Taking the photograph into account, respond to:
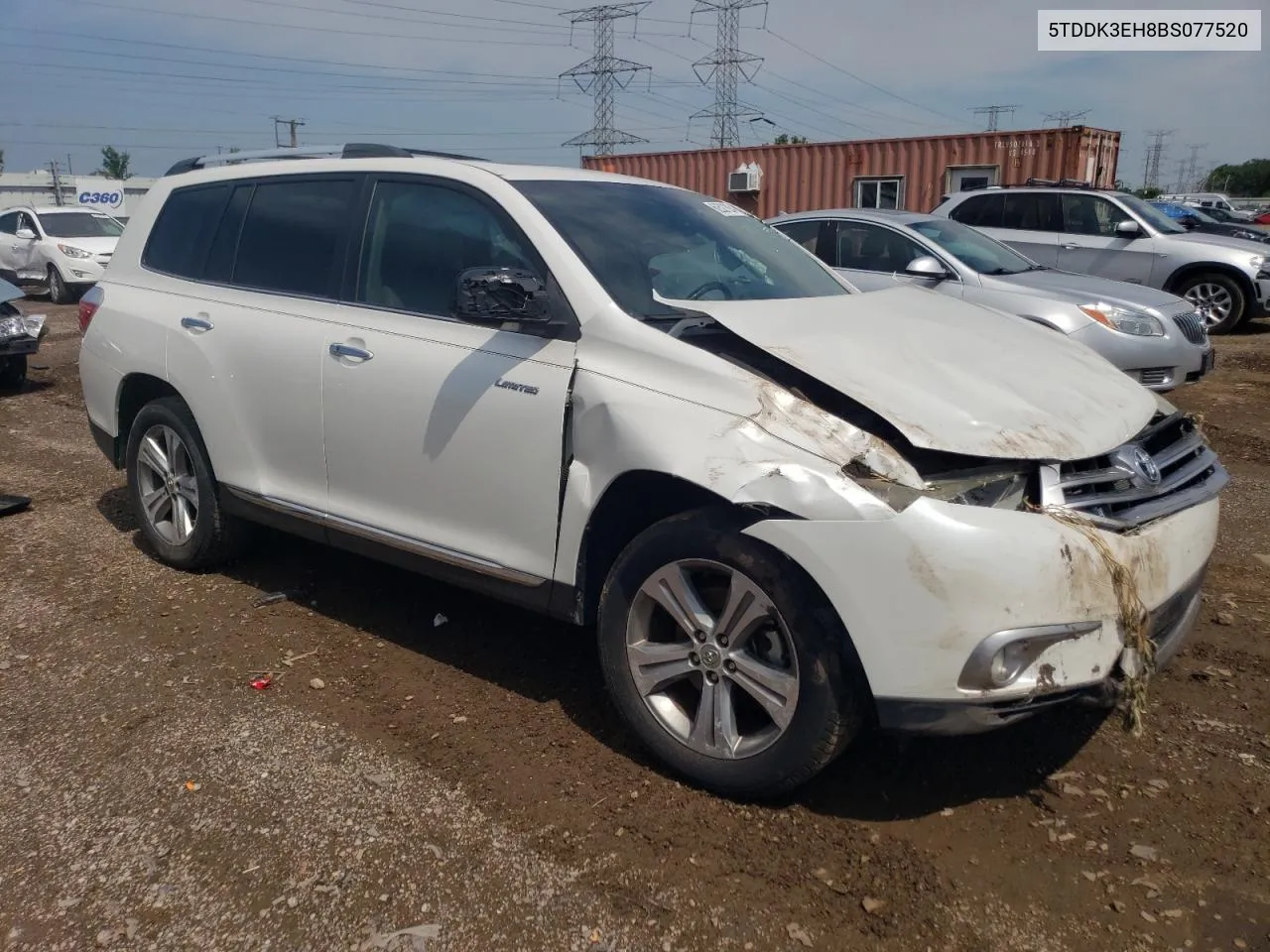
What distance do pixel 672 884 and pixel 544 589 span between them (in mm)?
1076

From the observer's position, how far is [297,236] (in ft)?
14.6

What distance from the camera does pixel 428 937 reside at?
2600 mm

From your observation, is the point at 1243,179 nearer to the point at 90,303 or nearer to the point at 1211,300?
the point at 1211,300

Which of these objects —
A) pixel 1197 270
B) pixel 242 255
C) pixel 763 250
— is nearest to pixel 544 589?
pixel 763 250

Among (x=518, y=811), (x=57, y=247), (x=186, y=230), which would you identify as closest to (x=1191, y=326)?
(x=186, y=230)

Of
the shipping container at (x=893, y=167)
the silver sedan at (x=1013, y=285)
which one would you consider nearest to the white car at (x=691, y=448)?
the silver sedan at (x=1013, y=285)

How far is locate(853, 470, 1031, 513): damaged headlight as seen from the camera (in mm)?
2732

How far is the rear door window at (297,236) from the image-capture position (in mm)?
4258

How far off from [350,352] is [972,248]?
6.67 m

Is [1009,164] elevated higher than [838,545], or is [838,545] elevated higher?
[1009,164]

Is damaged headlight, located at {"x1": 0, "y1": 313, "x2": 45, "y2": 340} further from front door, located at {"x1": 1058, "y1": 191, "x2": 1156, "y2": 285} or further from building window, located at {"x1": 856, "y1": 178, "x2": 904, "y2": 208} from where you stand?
building window, located at {"x1": 856, "y1": 178, "x2": 904, "y2": 208}

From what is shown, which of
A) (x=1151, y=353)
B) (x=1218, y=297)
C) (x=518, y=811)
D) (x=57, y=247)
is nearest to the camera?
(x=518, y=811)

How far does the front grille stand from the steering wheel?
604cm

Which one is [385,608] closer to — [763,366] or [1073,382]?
[763,366]
